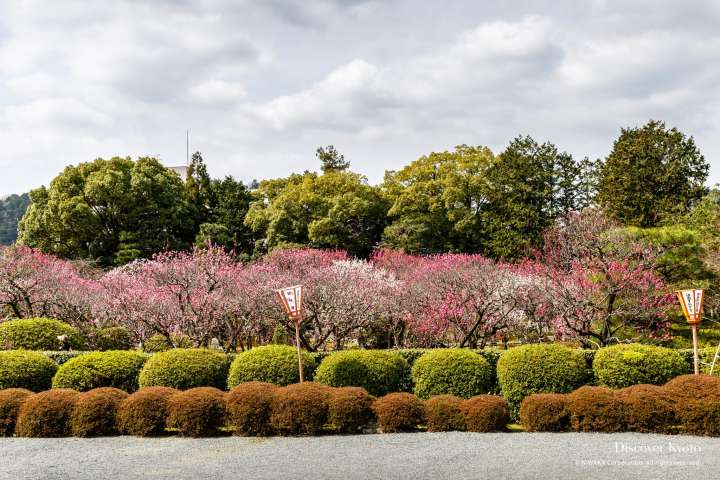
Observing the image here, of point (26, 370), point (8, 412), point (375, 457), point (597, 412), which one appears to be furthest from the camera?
point (26, 370)

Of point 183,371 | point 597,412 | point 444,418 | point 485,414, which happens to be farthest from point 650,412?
point 183,371

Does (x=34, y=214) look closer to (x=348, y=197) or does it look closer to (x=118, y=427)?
(x=348, y=197)

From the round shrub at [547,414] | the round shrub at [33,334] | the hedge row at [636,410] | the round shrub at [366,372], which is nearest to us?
the hedge row at [636,410]

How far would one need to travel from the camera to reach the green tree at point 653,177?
27641mm

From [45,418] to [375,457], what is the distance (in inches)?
222

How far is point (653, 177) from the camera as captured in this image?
28.3m

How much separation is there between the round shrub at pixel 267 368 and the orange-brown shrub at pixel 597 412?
504 cm

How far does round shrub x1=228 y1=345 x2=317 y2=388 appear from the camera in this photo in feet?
35.9

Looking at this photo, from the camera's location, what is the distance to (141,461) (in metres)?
7.66

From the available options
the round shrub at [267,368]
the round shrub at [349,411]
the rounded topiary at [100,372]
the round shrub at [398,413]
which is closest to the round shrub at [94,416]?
the rounded topiary at [100,372]

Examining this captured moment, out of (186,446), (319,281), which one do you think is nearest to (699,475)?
(186,446)

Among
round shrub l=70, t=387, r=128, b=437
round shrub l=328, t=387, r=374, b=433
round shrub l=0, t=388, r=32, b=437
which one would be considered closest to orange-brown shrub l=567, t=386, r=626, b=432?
round shrub l=328, t=387, r=374, b=433

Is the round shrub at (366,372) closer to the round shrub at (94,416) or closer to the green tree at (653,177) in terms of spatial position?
the round shrub at (94,416)

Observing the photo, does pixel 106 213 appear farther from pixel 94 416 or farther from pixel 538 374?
pixel 538 374
